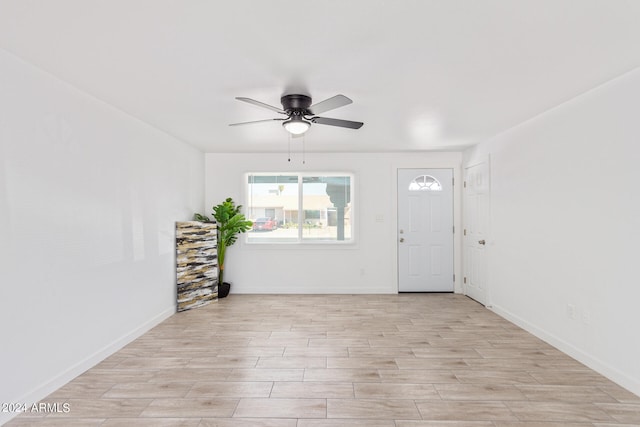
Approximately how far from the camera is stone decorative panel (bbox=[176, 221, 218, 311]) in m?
4.64

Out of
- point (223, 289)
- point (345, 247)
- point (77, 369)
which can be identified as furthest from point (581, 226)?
point (223, 289)

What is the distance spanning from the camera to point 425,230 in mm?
5699

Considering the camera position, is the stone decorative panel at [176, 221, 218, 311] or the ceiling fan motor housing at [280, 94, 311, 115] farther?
the stone decorative panel at [176, 221, 218, 311]

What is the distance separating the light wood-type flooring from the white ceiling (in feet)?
7.68

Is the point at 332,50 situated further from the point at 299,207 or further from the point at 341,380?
the point at 299,207

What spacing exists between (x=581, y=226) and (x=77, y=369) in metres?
4.46

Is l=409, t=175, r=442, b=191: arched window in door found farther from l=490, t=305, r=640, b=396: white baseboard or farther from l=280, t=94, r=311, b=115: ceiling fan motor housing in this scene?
l=280, t=94, r=311, b=115: ceiling fan motor housing

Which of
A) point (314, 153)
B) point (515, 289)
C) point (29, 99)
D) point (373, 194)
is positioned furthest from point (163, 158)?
point (515, 289)

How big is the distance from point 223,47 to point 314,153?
11.9ft

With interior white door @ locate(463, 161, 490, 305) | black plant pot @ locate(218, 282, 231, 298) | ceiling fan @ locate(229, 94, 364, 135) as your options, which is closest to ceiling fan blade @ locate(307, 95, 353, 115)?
ceiling fan @ locate(229, 94, 364, 135)

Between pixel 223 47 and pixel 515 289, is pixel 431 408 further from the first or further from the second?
pixel 223 47

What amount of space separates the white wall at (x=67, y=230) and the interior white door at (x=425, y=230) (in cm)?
377

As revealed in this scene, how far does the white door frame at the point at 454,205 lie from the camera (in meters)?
5.66

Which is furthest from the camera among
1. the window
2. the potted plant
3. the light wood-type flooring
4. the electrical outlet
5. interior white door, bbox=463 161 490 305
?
the window
